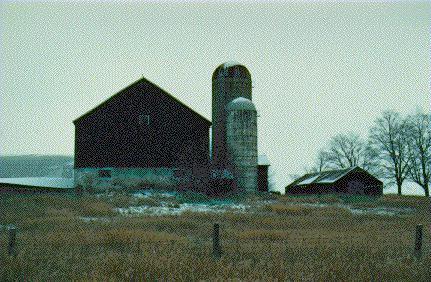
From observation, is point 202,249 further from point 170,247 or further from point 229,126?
point 229,126

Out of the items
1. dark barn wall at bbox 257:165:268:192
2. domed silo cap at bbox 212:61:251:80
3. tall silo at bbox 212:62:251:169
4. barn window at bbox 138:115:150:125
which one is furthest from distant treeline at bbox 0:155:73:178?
domed silo cap at bbox 212:61:251:80

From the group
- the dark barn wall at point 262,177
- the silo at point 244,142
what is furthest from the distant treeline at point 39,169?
the silo at point 244,142

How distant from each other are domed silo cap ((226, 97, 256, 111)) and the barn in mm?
4543

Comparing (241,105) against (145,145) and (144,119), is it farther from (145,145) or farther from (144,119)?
(145,145)

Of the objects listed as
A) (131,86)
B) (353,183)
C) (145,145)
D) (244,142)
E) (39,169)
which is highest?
(131,86)

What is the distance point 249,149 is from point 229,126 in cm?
258

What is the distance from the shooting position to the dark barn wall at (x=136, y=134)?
35.7m

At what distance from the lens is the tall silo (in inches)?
1622

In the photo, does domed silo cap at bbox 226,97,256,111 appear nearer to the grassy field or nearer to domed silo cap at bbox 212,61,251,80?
domed silo cap at bbox 212,61,251,80

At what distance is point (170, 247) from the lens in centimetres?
1152

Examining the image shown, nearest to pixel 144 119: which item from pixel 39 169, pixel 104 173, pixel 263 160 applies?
pixel 104 173

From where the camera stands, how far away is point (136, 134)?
36062 mm

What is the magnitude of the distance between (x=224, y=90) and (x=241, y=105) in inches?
144

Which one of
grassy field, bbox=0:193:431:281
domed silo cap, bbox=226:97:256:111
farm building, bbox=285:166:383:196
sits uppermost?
domed silo cap, bbox=226:97:256:111
